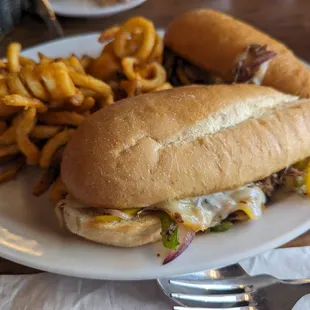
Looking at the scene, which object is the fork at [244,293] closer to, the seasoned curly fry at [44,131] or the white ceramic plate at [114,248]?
the white ceramic plate at [114,248]

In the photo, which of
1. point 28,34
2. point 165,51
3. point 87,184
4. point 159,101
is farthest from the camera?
point 28,34

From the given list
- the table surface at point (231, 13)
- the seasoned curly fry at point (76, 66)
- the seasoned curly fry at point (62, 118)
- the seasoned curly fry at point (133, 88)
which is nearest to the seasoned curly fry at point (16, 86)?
the seasoned curly fry at point (62, 118)

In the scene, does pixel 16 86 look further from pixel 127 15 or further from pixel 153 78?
pixel 127 15

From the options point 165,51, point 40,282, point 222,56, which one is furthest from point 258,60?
point 40,282

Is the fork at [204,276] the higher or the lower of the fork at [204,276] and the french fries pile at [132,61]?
the lower

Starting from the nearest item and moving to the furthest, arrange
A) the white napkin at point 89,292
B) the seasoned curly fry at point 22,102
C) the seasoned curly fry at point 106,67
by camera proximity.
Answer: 1. the white napkin at point 89,292
2. the seasoned curly fry at point 22,102
3. the seasoned curly fry at point 106,67

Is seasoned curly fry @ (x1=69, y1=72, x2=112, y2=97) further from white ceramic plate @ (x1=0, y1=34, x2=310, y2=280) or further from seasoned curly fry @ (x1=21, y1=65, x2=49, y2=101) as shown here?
white ceramic plate @ (x1=0, y1=34, x2=310, y2=280)

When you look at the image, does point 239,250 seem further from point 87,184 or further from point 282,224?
point 87,184
